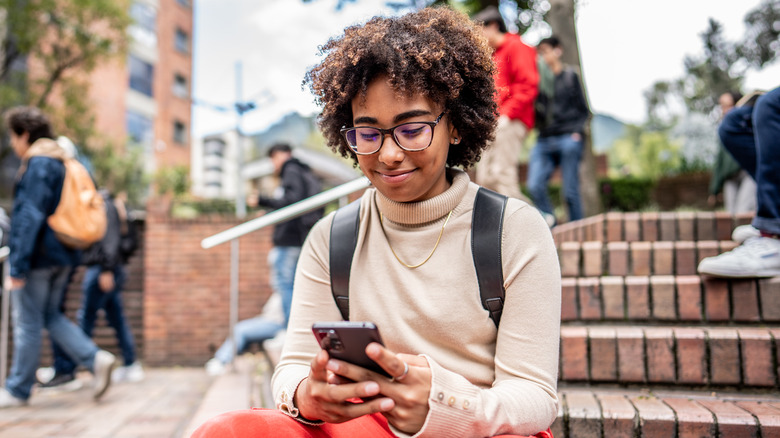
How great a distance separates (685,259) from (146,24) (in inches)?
1102

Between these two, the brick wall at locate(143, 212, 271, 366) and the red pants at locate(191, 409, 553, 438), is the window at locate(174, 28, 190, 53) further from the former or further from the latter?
the red pants at locate(191, 409, 553, 438)

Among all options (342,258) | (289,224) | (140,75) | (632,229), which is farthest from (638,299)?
(140,75)

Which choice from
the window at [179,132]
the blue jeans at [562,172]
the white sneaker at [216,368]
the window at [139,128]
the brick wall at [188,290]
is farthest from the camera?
the window at [179,132]

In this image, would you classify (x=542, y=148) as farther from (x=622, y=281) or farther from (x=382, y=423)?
(x=382, y=423)

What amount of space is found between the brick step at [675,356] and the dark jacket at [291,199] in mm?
2807

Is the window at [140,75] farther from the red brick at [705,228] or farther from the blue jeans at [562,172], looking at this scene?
the red brick at [705,228]

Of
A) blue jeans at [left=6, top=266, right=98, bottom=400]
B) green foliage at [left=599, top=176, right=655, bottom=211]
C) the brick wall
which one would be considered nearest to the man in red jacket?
blue jeans at [left=6, top=266, right=98, bottom=400]

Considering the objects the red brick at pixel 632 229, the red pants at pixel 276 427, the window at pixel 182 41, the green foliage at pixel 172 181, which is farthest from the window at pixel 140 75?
the red pants at pixel 276 427

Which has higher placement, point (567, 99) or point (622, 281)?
point (567, 99)

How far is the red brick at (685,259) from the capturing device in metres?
2.74

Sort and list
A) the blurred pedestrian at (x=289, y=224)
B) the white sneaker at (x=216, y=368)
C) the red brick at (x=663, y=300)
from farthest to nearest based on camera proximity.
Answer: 1. the white sneaker at (x=216, y=368)
2. the blurred pedestrian at (x=289, y=224)
3. the red brick at (x=663, y=300)

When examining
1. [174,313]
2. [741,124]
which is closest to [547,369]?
[741,124]

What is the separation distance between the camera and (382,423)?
4.41 feet

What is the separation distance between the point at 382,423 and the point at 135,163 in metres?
20.2
